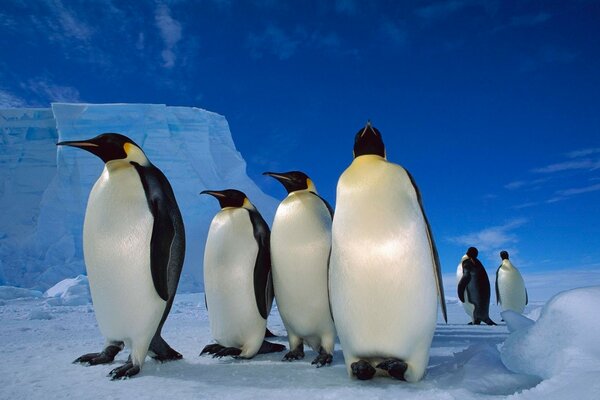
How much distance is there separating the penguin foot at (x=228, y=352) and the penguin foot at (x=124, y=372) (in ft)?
2.17

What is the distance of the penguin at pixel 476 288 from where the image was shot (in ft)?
27.4

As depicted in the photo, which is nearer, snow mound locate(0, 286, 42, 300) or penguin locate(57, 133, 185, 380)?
penguin locate(57, 133, 185, 380)

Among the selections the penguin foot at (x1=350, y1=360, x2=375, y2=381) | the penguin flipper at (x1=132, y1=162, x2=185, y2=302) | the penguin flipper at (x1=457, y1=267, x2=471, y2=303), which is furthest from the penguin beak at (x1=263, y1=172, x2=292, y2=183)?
the penguin flipper at (x1=457, y1=267, x2=471, y2=303)

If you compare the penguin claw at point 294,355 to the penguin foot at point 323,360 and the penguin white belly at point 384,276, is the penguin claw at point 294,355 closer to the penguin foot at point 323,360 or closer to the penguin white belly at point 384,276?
the penguin foot at point 323,360

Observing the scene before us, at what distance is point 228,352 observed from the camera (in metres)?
2.99

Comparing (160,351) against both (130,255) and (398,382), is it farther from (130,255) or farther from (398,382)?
(398,382)

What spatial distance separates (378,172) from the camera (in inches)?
87.4

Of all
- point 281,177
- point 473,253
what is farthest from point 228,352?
point 473,253

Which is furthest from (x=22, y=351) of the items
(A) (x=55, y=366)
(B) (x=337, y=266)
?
(B) (x=337, y=266)

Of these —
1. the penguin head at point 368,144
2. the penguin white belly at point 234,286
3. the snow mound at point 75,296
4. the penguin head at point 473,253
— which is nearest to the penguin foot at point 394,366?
the penguin head at point 368,144

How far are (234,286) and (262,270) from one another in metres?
0.21

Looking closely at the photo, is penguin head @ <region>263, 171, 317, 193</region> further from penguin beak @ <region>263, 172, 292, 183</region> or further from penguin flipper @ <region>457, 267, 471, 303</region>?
penguin flipper @ <region>457, 267, 471, 303</region>

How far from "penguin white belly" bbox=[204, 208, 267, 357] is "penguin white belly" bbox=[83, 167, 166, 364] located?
589 millimetres

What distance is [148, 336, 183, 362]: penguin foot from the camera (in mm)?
2787
